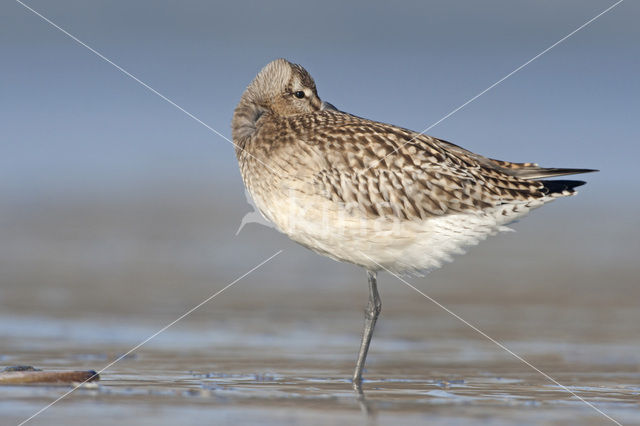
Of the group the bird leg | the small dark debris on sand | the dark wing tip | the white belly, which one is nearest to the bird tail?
the dark wing tip

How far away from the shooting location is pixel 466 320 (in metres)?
9.02

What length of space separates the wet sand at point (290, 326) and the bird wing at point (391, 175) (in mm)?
1157

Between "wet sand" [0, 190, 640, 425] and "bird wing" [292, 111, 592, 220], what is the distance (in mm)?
1157

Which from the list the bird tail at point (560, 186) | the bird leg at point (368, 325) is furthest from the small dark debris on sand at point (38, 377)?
the bird tail at point (560, 186)

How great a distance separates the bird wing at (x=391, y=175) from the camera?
728cm

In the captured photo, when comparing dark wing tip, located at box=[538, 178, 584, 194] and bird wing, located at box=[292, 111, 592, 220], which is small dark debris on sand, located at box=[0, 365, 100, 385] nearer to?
bird wing, located at box=[292, 111, 592, 220]

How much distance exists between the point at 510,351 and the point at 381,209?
1.57 m

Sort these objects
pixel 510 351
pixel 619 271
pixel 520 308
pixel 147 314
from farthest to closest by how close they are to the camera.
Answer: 1. pixel 619 271
2. pixel 520 308
3. pixel 147 314
4. pixel 510 351

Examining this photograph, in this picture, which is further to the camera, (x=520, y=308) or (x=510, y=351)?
(x=520, y=308)

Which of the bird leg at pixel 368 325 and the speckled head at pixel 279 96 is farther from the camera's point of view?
the speckled head at pixel 279 96

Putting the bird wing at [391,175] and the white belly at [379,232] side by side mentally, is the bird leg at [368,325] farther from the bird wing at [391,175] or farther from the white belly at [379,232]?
the bird wing at [391,175]

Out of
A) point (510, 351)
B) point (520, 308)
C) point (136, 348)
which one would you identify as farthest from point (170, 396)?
point (520, 308)

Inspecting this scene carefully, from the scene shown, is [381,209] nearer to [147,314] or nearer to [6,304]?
[147,314]

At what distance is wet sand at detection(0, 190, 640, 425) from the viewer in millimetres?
5742
